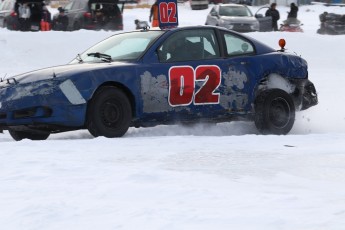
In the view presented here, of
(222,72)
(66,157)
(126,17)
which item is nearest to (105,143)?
(66,157)

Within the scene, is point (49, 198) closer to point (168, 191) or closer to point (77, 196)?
point (77, 196)

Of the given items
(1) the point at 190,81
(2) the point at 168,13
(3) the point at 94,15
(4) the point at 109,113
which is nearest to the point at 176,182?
(4) the point at 109,113

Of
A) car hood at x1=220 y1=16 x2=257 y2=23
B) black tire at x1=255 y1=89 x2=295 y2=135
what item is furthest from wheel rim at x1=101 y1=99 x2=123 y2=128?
car hood at x1=220 y1=16 x2=257 y2=23

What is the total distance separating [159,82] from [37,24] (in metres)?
20.5

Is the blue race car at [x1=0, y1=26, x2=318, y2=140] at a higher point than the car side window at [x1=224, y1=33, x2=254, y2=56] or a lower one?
lower

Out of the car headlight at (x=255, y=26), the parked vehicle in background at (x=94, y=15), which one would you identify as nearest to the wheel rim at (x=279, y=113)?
the car headlight at (x=255, y=26)

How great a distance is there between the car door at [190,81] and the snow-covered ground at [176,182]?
0.55 m

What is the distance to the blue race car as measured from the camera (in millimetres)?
9523

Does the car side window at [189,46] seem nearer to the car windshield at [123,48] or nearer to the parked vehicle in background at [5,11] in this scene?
the car windshield at [123,48]

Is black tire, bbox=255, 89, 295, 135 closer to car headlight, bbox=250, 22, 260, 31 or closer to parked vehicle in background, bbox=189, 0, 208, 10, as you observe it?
car headlight, bbox=250, 22, 260, 31

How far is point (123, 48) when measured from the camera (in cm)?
1045

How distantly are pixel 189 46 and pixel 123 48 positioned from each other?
2.52 ft

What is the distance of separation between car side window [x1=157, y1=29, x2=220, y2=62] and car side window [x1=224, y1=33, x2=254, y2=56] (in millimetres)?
181

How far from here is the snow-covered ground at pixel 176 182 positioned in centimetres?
540
